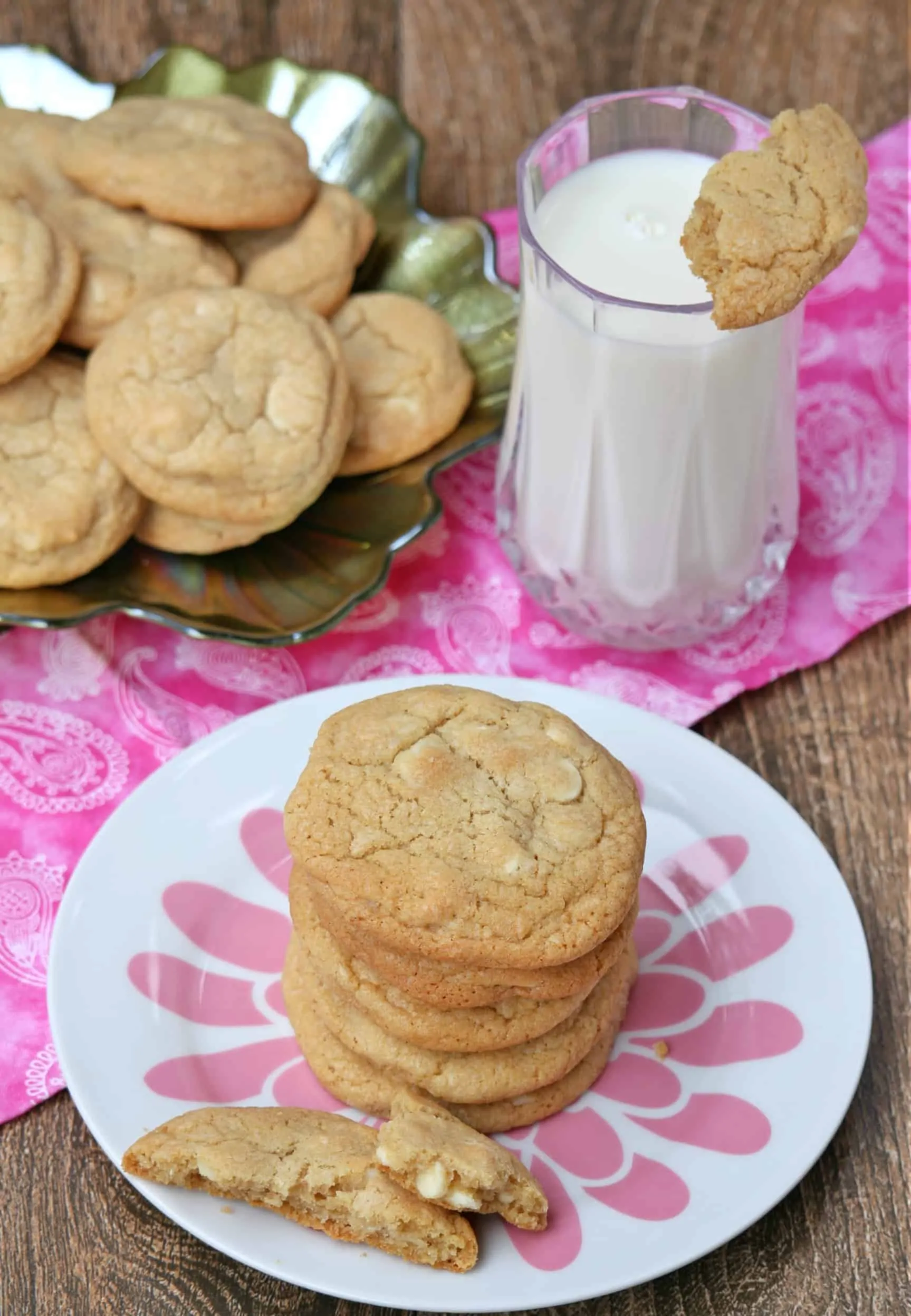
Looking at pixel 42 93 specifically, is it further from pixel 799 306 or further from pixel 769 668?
pixel 769 668

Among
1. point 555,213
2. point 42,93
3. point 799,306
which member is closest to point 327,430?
point 555,213

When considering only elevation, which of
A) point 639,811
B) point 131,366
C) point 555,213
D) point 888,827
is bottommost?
point 888,827

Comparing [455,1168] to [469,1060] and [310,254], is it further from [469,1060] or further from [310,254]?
[310,254]

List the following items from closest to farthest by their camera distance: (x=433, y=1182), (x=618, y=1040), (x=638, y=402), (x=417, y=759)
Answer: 1. (x=433, y=1182)
2. (x=417, y=759)
3. (x=618, y=1040)
4. (x=638, y=402)

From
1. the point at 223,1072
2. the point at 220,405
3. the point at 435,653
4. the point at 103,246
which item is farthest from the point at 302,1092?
the point at 103,246

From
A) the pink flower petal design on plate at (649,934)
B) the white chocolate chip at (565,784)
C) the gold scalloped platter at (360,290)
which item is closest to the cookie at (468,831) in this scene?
the white chocolate chip at (565,784)

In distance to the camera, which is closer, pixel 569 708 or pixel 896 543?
pixel 569 708
